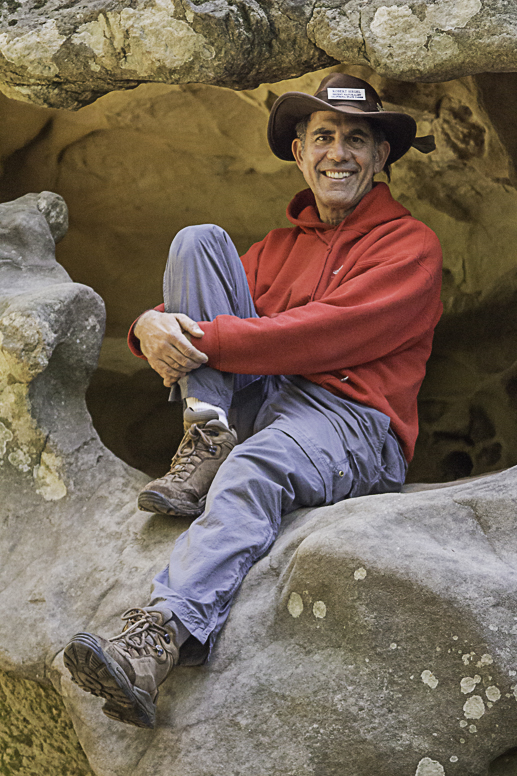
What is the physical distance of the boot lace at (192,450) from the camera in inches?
69.9

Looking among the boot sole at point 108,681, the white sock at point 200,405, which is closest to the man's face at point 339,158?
the white sock at point 200,405

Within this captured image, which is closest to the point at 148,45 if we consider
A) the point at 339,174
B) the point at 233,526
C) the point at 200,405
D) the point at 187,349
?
the point at 339,174

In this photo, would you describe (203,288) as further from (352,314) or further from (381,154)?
(381,154)

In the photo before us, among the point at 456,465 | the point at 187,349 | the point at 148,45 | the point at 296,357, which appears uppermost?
the point at 148,45

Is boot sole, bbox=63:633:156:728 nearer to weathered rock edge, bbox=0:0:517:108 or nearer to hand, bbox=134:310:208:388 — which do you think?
hand, bbox=134:310:208:388

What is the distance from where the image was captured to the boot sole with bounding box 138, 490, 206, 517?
5.61ft

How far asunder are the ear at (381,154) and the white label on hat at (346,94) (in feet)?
0.46

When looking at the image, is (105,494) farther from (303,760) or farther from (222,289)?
(303,760)

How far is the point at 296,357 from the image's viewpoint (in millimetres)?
1829

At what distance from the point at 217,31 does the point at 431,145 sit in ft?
2.30

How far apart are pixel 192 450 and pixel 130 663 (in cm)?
57

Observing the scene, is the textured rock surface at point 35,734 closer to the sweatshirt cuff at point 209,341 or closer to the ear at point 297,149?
the sweatshirt cuff at point 209,341

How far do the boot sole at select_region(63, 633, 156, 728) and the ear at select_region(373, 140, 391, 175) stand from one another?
147cm

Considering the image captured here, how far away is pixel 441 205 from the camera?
9.06 ft
